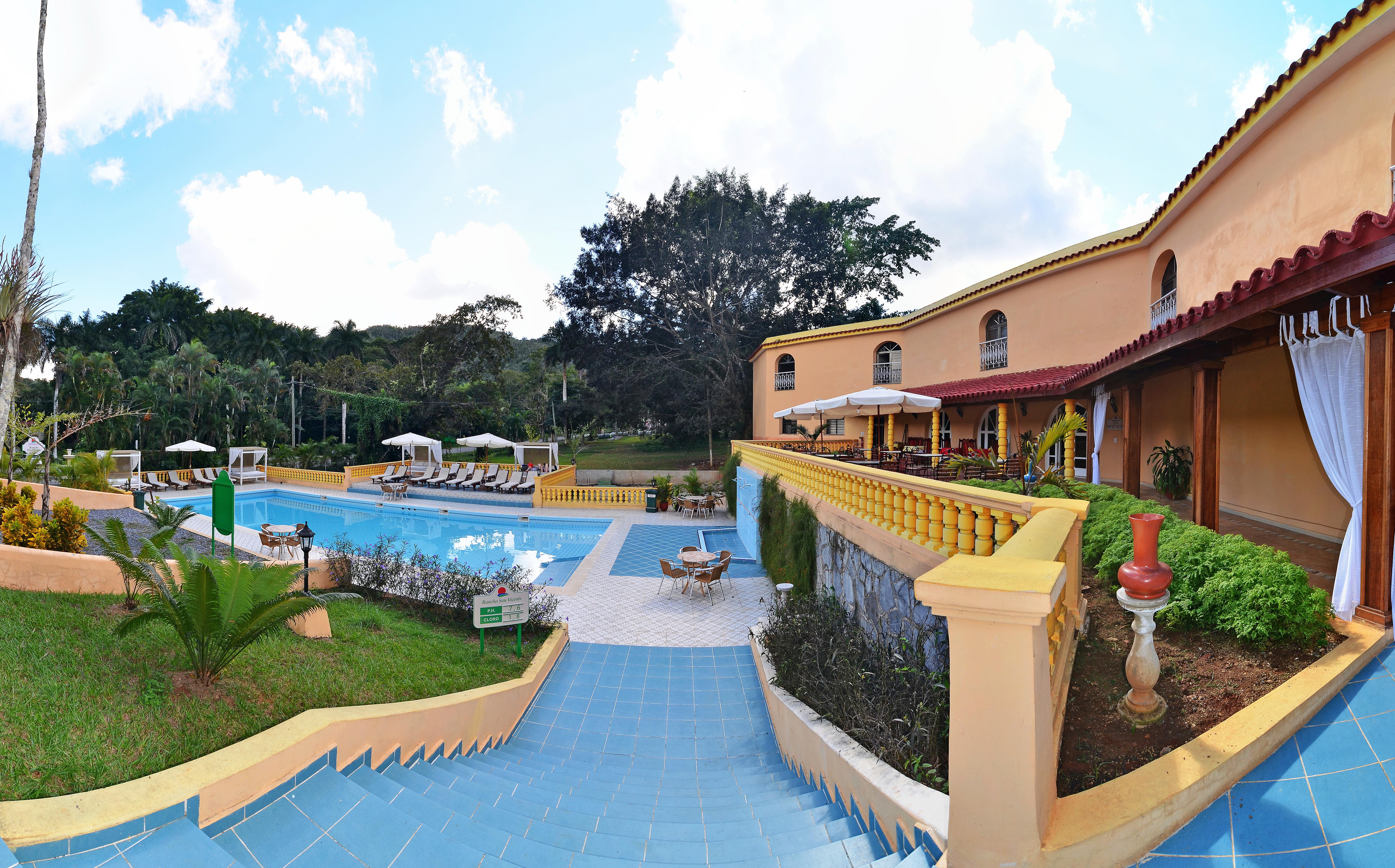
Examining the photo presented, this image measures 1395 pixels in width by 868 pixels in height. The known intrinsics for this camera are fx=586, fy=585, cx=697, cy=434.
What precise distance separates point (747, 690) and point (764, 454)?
7.21m

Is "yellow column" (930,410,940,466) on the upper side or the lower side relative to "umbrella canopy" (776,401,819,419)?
lower

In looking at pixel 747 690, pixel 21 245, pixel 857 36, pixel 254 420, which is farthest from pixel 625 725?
pixel 254 420

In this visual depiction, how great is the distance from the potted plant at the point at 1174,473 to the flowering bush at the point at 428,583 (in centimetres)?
992

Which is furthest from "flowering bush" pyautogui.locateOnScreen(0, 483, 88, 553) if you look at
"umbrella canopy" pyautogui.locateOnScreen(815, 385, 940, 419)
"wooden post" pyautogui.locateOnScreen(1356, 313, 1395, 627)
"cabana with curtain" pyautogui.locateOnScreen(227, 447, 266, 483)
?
"cabana with curtain" pyautogui.locateOnScreen(227, 447, 266, 483)

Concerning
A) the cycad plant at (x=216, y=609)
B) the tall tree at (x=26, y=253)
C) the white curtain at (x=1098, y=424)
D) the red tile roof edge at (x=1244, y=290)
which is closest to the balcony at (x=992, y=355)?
the red tile roof edge at (x=1244, y=290)

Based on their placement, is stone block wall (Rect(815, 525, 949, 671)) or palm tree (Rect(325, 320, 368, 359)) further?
palm tree (Rect(325, 320, 368, 359))

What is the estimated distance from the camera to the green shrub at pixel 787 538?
9.25 m

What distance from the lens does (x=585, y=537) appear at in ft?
57.2

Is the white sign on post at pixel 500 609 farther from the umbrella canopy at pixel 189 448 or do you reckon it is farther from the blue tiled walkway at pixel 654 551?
the umbrella canopy at pixel 189 448

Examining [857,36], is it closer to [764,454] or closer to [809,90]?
[809,90]

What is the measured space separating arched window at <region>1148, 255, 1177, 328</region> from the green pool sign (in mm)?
12959

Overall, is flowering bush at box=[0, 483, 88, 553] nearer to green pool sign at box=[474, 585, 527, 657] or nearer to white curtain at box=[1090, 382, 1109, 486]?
green pool sign at box=[474, 585, 527, 657]

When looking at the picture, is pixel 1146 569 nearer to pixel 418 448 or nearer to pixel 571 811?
pixel 571 811

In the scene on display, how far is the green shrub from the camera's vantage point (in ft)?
30.3
